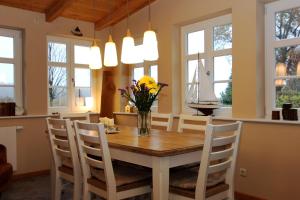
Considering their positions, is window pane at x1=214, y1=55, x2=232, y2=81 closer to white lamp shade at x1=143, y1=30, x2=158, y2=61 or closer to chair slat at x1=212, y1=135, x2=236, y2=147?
white lamp shade at x1=143, y1=30, x2=158, y2=61

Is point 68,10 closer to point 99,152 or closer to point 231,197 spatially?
point 99,152

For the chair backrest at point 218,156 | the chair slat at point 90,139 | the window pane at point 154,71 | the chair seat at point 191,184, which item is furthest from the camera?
the window pane at point 154,71

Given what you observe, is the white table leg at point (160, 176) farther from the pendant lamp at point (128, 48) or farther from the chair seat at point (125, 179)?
the pendant lamp at point (128, 48)

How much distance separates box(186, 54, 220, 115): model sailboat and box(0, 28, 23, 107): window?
8.33 ft

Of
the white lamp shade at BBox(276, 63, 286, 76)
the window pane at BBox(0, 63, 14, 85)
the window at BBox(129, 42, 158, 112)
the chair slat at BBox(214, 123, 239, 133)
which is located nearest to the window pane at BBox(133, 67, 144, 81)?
the window at BBox(129, 42, 158, 112)

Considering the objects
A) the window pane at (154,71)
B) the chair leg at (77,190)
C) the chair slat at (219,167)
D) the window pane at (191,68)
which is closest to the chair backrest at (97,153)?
the chair leg at (77,190)

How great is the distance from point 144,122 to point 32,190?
1.92 metres

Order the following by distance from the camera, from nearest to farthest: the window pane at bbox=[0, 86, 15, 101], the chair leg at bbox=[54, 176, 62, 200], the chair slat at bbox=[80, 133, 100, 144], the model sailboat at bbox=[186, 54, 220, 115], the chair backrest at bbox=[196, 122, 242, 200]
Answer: the chair backrest at bbox=[196, 122, 242, 200] < the chair slat at bbox=[80, 133, 100, 144] < the chair leg at bbox=[54, 176, 62, 200] < the model sailboat at bbox=[186, 54, 220, 115] < the window pane at bbox=[0, 86, 15, 101]

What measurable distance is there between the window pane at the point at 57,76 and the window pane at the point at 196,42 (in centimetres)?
211

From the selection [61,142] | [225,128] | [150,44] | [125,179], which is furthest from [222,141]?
[61,142]

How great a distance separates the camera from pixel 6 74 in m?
4.28

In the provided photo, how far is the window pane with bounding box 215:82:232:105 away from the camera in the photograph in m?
3.67

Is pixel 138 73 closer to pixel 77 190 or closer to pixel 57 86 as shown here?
pixel 57 86

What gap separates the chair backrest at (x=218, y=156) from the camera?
6.19 feet
